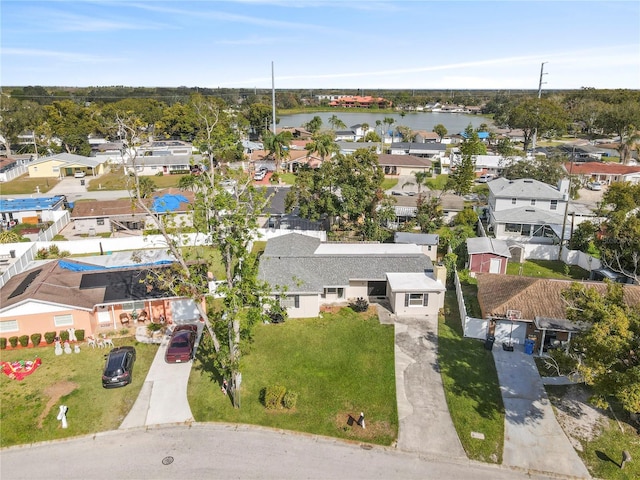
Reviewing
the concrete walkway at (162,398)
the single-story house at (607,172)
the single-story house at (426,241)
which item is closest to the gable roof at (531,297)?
the single-story house at (426,241)

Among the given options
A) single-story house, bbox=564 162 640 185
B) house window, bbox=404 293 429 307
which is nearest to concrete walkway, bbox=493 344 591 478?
house window, bbox=404 293 429 307

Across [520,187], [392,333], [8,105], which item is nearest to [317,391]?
[392,333]

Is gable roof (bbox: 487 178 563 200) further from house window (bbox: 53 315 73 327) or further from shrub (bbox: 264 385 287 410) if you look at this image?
house window (bbox: 53 315 73 327)

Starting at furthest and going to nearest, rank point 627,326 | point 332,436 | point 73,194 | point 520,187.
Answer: point 73,194 → point 520,187 → point 332,436 → point 627,326

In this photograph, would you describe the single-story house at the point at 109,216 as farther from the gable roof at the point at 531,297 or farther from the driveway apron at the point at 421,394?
the gable roof at the point at 531,297

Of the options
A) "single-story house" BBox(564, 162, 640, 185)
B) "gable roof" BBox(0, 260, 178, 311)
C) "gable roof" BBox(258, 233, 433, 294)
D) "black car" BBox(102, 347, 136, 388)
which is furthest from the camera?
"single-story house" BBox(564, 162, 640, 185)

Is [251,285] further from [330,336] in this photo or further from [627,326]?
[627,326]
